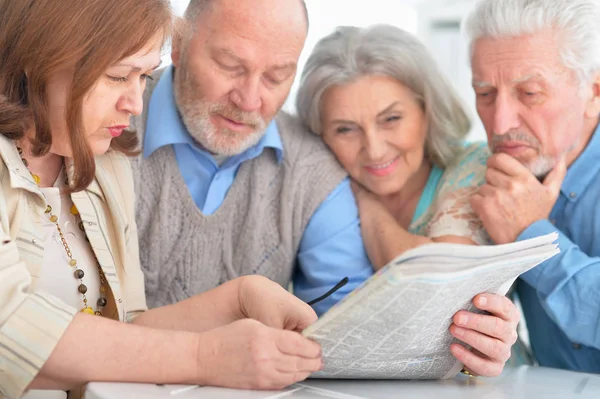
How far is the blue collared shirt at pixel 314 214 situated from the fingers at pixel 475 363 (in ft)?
2.13

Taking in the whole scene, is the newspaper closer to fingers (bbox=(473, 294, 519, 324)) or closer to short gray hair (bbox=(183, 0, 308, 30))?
fingers (bbox=(473, 294, 519, 324))

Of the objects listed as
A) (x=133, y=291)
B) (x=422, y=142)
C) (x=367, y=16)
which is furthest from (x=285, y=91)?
(x=367, y=16)

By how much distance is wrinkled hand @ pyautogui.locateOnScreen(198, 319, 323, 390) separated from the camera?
114 centimetres

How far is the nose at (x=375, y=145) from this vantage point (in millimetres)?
1961

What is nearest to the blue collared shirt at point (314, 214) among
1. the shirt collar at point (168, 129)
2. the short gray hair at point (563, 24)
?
the shirt collar at point (168, 129)

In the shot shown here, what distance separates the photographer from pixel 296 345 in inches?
44.9

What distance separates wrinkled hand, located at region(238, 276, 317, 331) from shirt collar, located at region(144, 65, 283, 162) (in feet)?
2.02

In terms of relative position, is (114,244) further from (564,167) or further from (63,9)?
(564,167)

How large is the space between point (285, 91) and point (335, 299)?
1.80 ft

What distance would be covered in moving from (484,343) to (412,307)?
231 mm

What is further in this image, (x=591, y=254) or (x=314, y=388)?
(x=591, y=254)

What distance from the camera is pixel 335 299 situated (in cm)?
190

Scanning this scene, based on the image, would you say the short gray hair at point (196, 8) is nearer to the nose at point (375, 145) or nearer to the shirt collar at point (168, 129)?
the shirt collar at point (168, 129)

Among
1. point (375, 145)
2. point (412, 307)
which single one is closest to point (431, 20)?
point (375, 145)
